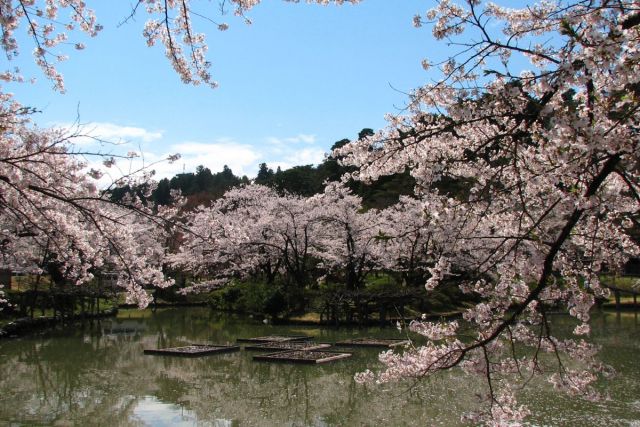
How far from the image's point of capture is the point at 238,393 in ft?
28.7

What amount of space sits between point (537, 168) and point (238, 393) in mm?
6364

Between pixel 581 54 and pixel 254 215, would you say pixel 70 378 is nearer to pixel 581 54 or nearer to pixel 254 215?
pixel 581 54

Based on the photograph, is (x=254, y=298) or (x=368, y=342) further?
(x=254, y=298)

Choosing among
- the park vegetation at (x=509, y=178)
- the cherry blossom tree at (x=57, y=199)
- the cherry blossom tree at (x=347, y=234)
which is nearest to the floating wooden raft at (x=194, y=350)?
the cherry blossom tree at (x=57, y=199)

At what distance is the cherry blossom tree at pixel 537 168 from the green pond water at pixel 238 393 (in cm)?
129

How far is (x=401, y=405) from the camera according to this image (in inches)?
305

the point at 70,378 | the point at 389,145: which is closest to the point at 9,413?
the point at 70,378

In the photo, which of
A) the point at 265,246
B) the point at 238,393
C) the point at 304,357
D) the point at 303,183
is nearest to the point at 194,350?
the point at 304,357

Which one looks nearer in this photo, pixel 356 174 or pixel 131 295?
pixel 356 174

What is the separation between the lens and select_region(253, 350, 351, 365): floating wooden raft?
11.1m

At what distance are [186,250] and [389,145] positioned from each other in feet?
70.6

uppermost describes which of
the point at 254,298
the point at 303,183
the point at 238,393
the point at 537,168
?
the point at 303,183

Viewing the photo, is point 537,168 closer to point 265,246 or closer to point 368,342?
point 368,342

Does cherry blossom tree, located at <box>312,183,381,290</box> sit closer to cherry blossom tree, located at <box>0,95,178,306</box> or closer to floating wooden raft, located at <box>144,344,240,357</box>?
floating wooden raft, located at <box>144,344,240,357</box>
